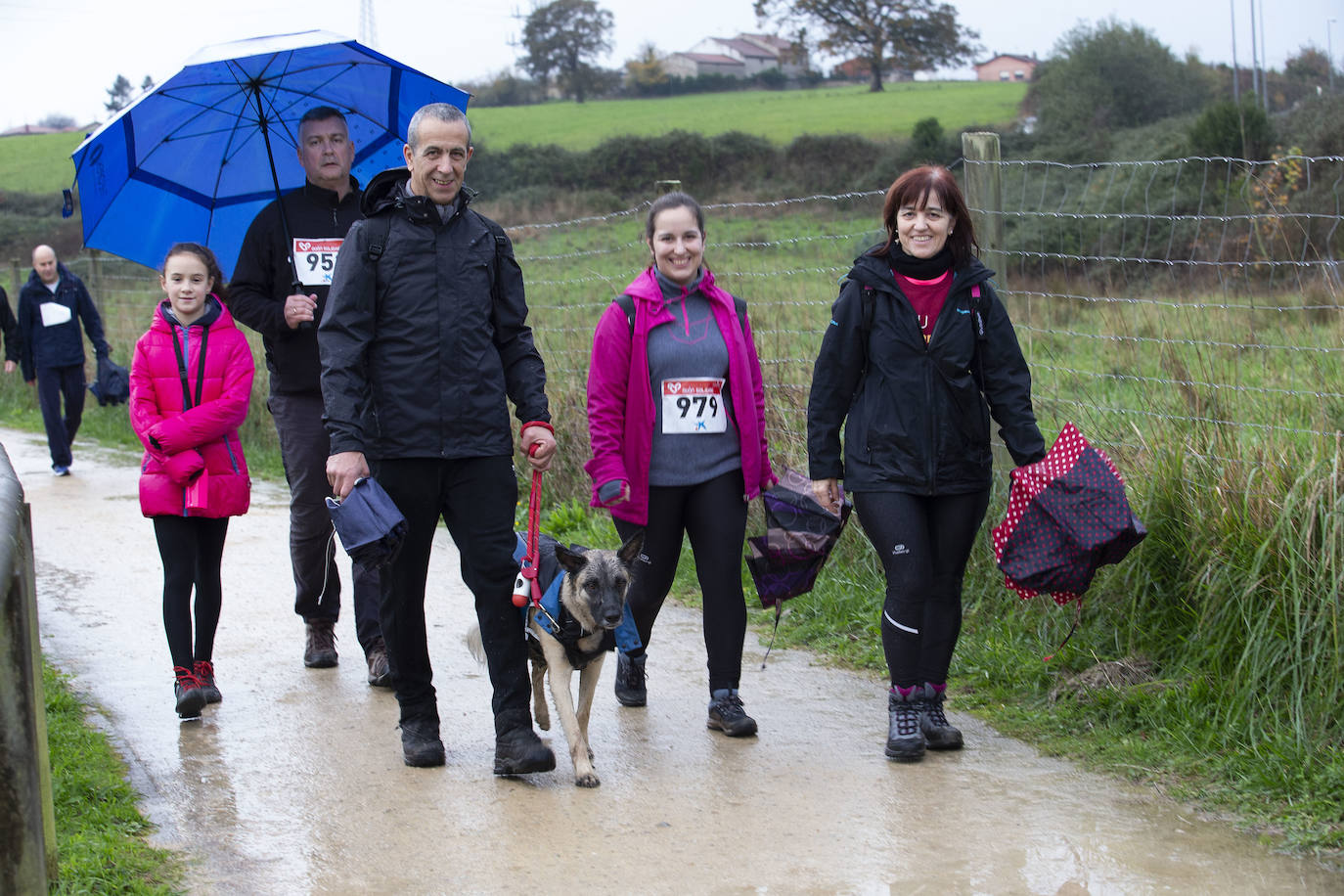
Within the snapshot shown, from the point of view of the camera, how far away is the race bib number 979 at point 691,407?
4.90 m

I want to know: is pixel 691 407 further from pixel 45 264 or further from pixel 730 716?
pixel 45 264

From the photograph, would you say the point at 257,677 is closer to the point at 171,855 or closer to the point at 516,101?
the point at 171,855

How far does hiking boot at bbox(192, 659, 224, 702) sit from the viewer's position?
17.4ft

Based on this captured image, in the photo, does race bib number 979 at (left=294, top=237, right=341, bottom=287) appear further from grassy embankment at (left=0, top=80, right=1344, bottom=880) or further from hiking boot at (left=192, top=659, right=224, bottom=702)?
grassy embankment at (left=0, top=80, right=1344, bottom=880)

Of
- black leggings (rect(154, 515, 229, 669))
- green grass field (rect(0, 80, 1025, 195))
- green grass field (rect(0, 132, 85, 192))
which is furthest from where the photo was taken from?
green grass field (rect(0, 80, 1025, 195))

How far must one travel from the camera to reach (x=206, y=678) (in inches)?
211

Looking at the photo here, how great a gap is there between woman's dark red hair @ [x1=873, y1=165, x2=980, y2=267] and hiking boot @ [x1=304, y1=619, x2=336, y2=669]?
2941 mm

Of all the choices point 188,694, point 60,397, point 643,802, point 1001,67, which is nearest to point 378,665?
point 188,694

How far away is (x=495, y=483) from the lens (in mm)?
4438

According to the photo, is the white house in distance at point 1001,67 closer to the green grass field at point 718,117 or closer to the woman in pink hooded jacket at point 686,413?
the green grass field at point 718,117

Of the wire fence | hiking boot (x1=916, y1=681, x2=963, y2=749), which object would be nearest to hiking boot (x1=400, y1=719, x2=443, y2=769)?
hiking boot (x1=916, y1=681, x2=963, y2=749)

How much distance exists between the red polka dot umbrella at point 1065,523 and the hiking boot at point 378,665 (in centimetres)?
252

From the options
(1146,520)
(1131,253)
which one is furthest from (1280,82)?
(1146,520)

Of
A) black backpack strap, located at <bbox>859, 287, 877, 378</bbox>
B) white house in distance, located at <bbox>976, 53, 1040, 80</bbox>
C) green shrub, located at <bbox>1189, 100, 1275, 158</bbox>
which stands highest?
white house in distance, located at <bbox>976, 53, 1040, 80</bbox>
